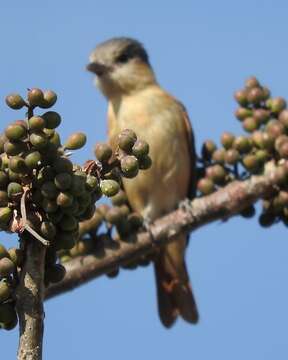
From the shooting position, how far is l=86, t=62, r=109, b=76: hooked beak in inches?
284

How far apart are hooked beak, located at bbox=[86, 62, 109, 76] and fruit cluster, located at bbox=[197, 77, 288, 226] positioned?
2.81 metres

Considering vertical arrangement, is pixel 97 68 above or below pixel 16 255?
above

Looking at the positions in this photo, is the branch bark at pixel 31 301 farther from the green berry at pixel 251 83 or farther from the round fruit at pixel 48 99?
the green berry at pixel 251 83

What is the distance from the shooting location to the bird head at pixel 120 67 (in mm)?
7254

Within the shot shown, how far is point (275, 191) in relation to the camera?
4344 millimetres

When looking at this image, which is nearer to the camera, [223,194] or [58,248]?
[58,248]

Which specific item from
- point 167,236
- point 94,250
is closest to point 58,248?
point 94,250

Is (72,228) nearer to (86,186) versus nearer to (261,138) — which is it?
(86,186)

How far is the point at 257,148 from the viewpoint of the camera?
14.4ft

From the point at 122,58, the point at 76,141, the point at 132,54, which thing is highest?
the point at 132,54

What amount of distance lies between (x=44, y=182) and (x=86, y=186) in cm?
9

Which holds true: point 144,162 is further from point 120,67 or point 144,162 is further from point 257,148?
point 120,67

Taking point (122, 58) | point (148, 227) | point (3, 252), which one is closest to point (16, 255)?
point (3, 252)

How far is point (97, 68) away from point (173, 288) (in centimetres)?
188
